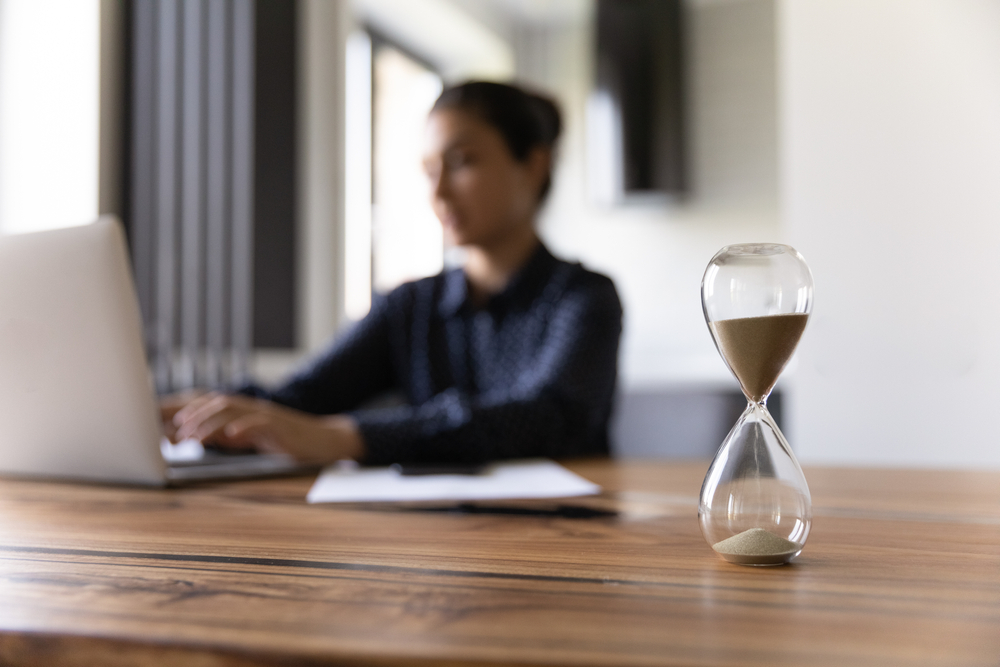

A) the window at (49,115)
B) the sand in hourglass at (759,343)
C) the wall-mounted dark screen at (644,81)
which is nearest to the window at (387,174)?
the wall-mounted dark screen at (644,81)

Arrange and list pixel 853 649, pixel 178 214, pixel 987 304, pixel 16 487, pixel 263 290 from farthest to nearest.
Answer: pixel 263 290 < pixel 178 214 < pixel 987 304 < pixel 16 487 < pixel 853 649

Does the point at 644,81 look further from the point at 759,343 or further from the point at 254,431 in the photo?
the point at 759,343

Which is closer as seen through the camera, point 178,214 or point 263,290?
point 178,214

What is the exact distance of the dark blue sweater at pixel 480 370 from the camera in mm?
1035

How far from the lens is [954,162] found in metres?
1.91

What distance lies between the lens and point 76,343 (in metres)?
0.74

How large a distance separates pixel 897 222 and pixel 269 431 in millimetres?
1652

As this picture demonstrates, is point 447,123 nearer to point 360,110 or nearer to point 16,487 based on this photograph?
point 16,487

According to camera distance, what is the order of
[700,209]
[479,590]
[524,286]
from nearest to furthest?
[479,590], [524,286], [700,209]

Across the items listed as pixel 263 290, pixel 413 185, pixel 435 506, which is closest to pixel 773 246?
pixel 435 506

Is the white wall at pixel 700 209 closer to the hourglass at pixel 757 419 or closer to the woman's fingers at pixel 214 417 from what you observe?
the woman's fingers at pixel 214 417

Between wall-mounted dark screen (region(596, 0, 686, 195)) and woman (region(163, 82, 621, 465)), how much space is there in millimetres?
1615

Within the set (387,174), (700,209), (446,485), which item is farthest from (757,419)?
(700,209)

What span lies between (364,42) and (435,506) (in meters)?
2.62
